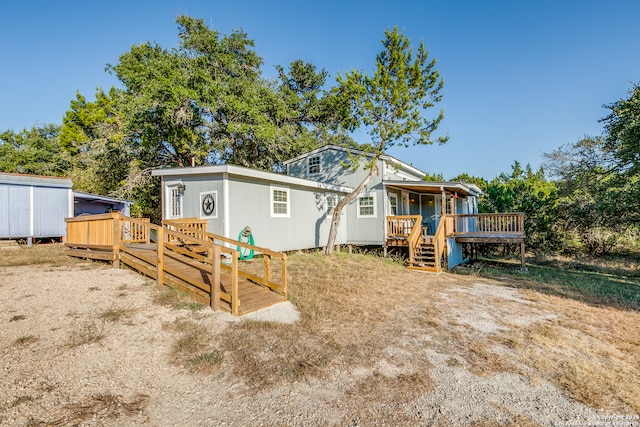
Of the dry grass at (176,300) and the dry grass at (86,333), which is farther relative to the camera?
the dry grass at (176,300)

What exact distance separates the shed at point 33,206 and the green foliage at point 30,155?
15.5m

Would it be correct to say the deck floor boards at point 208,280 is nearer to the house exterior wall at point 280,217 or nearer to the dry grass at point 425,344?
the dry grass at point 425,344

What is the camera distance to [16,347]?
380 centimetres

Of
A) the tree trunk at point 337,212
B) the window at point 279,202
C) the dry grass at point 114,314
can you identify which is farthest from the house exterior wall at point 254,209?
the dry grass at point 114,314

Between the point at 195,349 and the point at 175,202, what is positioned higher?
the point at 175,202

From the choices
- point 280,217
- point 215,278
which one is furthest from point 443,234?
point 215,278

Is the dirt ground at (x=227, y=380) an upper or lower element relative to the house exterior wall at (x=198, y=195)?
lower

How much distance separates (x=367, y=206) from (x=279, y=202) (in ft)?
15.0

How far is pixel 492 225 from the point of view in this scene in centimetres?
1305

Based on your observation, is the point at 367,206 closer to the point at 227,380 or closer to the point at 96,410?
the point at 227,380

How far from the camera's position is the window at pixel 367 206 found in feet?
45.9

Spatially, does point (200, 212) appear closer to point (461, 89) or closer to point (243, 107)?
point (243, 107)

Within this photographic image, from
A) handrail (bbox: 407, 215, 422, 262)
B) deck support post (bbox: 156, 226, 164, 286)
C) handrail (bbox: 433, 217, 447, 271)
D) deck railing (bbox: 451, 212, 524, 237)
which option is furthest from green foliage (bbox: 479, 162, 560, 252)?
deck support post (bbox: 156, 226, 164, 286)

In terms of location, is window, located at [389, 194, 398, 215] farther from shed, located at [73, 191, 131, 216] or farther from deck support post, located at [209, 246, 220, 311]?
shed, located at [73, 191, 131, 216]
